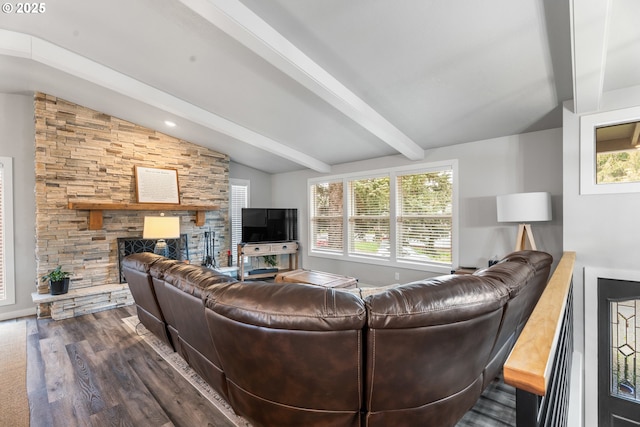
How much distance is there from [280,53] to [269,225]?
405cm

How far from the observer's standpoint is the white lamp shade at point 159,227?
372 cm

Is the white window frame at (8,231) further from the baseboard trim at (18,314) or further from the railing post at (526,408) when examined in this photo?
the railing post at (526,408)

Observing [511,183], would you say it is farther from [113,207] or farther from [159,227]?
[113,207]

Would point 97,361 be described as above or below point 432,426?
below

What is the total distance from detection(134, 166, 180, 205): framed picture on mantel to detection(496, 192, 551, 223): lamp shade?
520cm

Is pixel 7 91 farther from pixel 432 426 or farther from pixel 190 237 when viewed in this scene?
pixel 432 426

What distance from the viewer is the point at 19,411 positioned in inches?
76.7

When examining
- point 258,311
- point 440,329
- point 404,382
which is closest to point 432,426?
point 404,382

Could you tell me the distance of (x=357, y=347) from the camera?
1.21 m

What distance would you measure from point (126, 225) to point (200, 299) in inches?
157

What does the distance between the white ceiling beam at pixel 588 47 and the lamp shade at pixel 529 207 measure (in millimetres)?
960

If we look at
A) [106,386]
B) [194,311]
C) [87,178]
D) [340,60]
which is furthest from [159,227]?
[340,60]

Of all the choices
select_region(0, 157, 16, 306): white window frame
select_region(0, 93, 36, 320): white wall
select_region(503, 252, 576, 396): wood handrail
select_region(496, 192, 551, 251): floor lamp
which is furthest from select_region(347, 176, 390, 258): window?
select_region(0, 157, 16, 306): white window frame

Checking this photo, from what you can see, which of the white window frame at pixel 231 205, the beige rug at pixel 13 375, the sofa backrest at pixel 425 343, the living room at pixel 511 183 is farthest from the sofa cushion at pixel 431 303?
the white window frame at pixel 231 205
